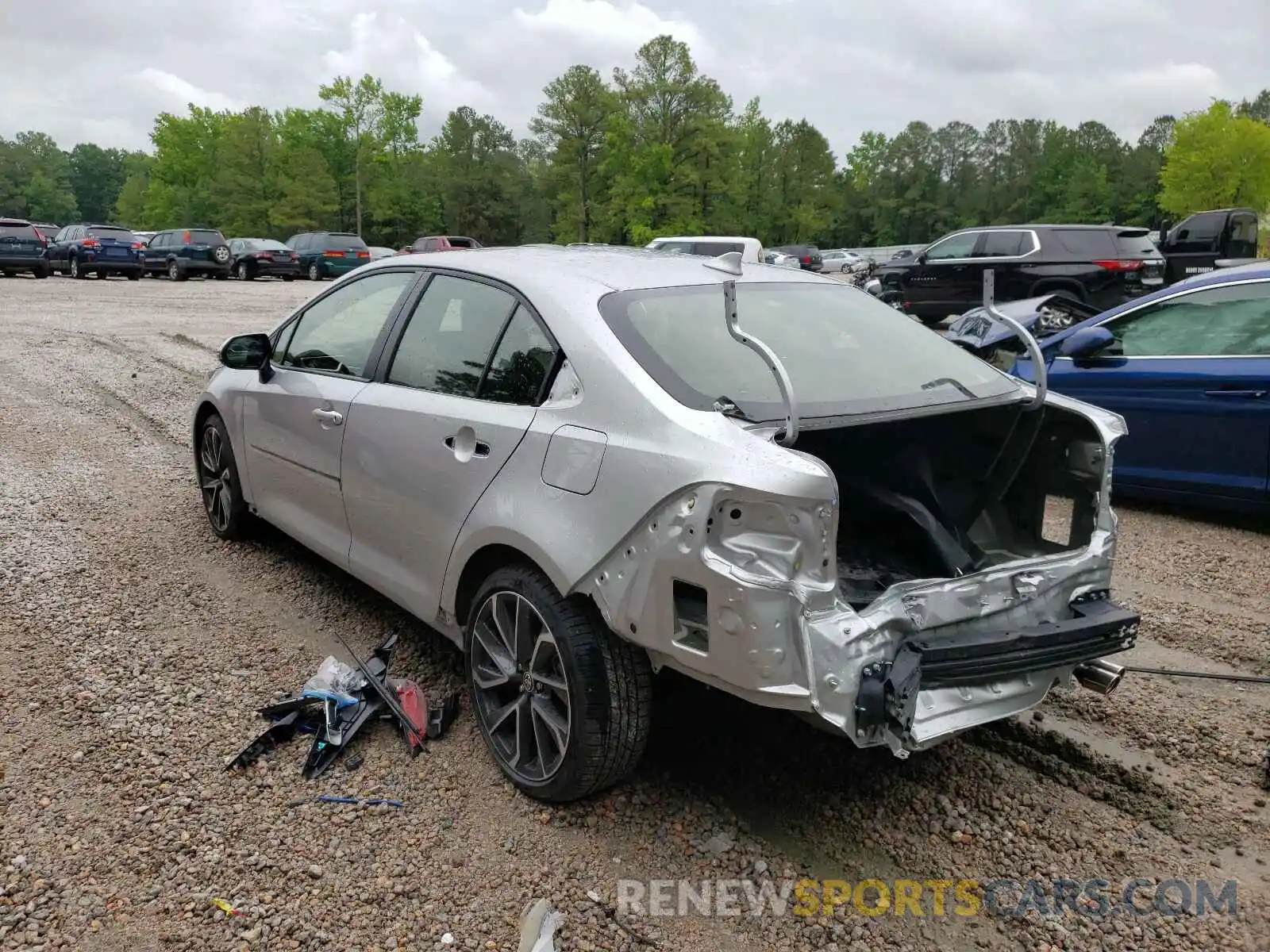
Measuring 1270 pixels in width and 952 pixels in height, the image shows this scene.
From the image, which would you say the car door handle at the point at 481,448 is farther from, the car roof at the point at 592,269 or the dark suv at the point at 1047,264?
the dark suv at the point at 1047,264

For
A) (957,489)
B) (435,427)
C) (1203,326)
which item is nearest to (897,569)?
(957,489)

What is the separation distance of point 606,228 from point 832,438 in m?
59.0

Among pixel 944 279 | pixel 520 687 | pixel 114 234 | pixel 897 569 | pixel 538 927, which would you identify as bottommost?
pixel 538 927

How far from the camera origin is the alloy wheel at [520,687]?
291 centimetres

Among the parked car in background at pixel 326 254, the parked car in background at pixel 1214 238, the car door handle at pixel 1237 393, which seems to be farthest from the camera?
the parked car in background at pixel 326 254

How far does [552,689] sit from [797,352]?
Result: 52.5 inches

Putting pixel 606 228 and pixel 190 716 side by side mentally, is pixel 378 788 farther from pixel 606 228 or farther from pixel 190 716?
pixel 606 228

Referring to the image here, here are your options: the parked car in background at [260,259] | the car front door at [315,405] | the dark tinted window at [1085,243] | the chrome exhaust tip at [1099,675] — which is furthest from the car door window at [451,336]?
the parked car in background at [260,259]

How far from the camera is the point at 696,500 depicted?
2420 mm

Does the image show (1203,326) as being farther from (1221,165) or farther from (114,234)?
(1221,165)

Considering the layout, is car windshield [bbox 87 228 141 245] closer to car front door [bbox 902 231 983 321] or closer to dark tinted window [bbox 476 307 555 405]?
car front door [bbox 902 231 983 321]

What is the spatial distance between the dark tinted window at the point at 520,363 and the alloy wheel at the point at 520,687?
0.65 meters

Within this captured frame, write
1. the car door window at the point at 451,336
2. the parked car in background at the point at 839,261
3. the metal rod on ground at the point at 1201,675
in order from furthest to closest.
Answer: the parked car in background at the point at 839,261 < the metal rod on ground at the point at 1201,675 < the car door window at the point at 451,336

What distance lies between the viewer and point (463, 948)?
95.9 inches
